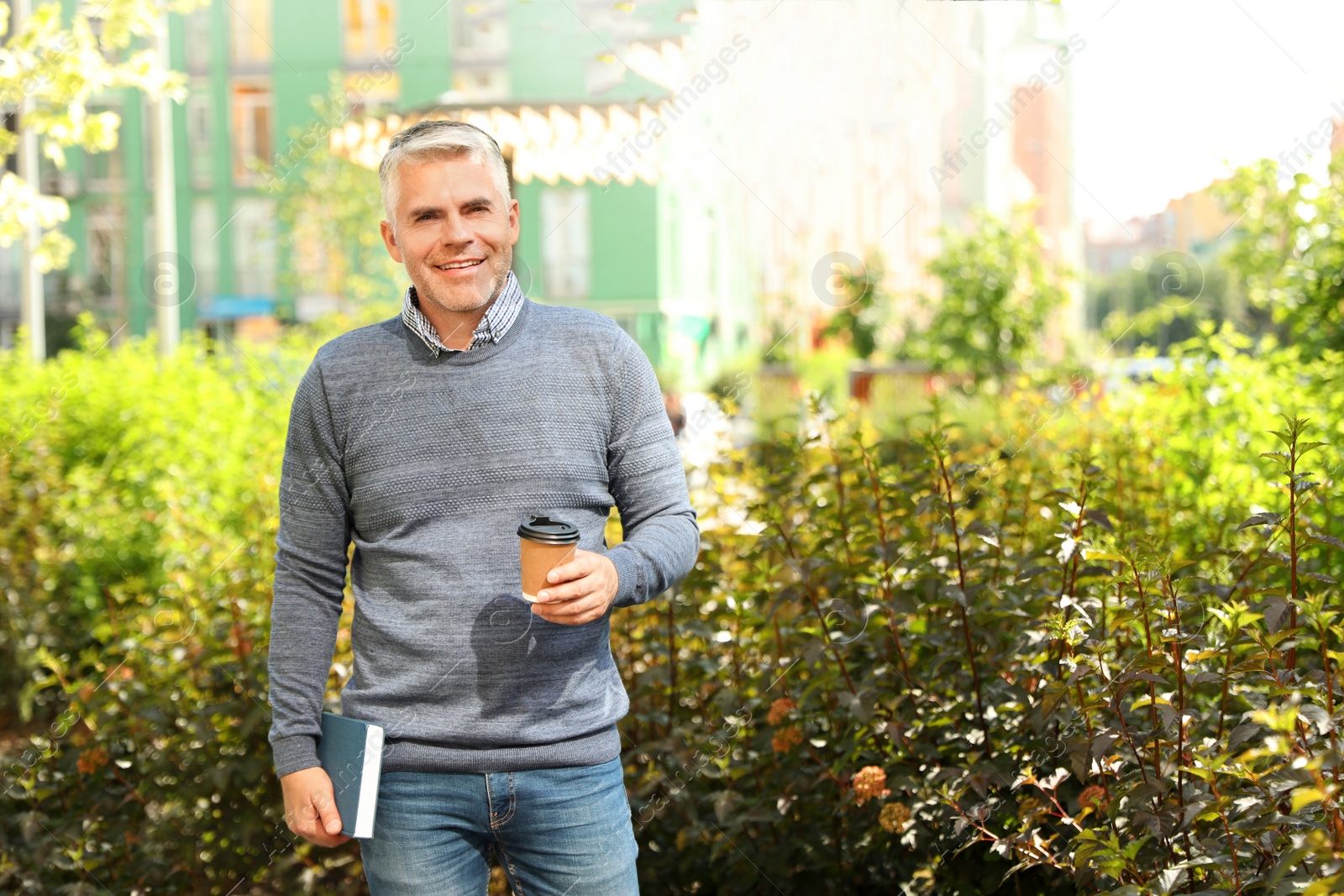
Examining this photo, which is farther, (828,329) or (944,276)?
(828,329)

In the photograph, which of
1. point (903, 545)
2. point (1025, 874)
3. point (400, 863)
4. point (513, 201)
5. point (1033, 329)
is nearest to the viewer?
point (400, 863)

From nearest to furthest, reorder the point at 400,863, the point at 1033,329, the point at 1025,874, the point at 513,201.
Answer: the point at 400,863
the point at 513,201
the point at 1025,874
the point at 1033,329

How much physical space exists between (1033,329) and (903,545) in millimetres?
10161

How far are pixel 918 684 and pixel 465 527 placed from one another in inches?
44.7

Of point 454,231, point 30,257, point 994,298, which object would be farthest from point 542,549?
point 994,298

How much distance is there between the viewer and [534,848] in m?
1.70

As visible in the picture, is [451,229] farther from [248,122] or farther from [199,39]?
[199,39]

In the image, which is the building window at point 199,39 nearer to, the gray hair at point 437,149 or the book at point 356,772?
the gray hair at point 437,149

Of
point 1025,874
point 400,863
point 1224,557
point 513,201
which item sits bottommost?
point 1025,874

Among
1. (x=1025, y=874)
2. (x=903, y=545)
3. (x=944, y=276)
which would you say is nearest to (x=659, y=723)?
(x=903, y=545)

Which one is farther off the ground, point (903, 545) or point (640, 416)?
point (640, 416)

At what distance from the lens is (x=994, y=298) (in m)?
12.1

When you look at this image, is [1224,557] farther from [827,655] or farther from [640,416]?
[640,416]

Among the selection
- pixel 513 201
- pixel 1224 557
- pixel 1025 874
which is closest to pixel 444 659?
pixel 513 201
